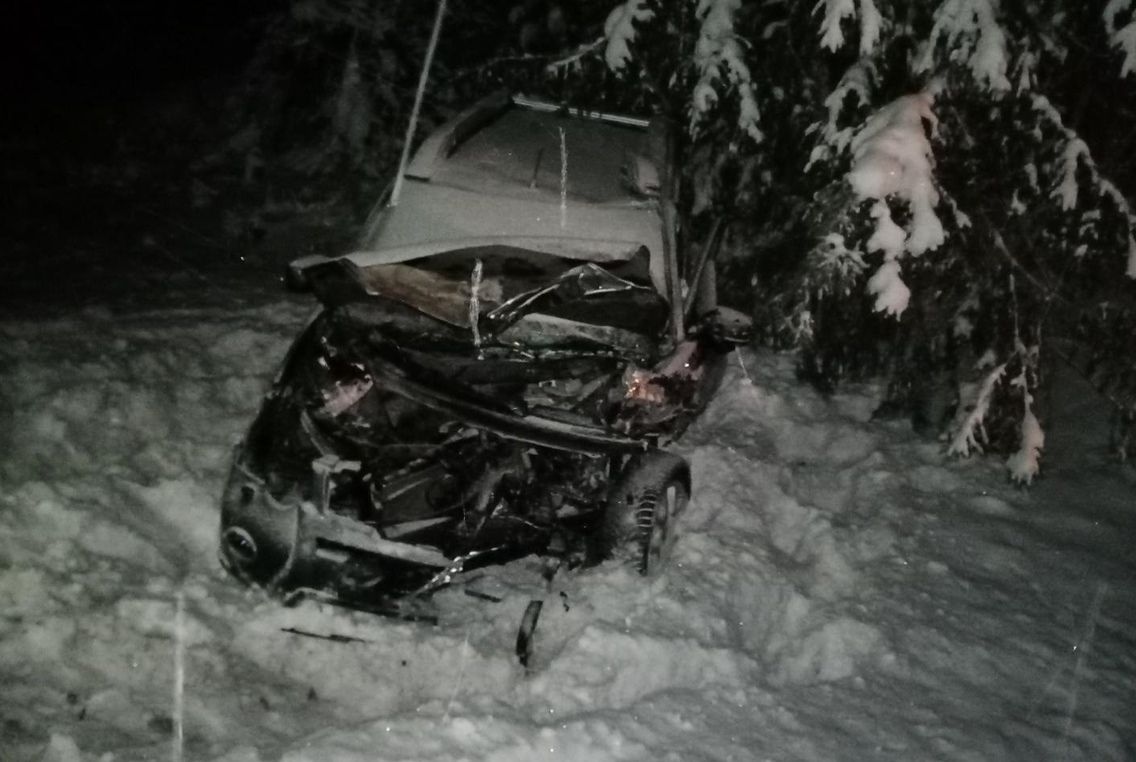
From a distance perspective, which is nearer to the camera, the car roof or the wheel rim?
the wheel rim

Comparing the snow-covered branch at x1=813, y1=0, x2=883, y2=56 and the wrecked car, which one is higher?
the snow-covered branch at x1=813, y1=0, x2=883, y2=56

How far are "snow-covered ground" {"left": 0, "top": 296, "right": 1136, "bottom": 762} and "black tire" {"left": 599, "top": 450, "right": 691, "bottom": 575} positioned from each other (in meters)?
0.23

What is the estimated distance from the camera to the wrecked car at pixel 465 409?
355 centimetres

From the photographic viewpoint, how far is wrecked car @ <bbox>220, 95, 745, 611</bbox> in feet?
11.6

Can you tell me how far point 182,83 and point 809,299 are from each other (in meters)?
9.63

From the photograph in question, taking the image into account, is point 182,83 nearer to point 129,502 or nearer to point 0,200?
point 0,200

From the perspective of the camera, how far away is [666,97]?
6895mm

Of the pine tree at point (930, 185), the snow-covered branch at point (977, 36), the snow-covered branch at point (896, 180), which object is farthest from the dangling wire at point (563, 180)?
the snow-covered branch at point (977, 36)

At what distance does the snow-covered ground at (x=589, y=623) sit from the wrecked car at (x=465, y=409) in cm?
41

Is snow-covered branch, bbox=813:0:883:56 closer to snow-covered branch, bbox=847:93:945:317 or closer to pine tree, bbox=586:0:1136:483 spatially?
pine tree, bbox=586:0:1136:483

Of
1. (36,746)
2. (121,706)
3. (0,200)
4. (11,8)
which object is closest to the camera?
(36,746)

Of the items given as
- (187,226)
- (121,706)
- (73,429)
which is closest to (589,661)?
(121,706)

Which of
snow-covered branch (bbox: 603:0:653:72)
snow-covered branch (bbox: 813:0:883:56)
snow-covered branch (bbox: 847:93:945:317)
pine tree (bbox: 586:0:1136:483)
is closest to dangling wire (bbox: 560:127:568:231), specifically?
snow-covered branch (bbox: 603:0:653:72)

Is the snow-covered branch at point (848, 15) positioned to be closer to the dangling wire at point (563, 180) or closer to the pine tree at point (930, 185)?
the pine tree at point (930, 185)
